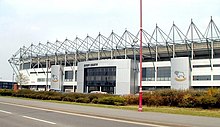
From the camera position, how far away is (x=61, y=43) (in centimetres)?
11381

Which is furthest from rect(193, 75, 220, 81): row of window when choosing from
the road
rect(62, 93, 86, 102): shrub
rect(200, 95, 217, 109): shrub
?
the road

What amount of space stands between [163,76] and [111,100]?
56990 millimetres

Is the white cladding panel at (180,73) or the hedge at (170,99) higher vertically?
the white cladding panel at (180,73)

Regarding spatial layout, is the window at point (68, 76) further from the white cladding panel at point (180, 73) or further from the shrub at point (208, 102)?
the shrub at point (208, 102)

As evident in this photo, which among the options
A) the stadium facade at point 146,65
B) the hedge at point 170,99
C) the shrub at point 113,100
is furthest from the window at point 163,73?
the shrub at point 113,100

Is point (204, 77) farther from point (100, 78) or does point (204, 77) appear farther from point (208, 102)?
point (208, 102)

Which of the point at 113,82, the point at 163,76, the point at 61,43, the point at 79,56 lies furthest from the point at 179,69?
the point at 61,43

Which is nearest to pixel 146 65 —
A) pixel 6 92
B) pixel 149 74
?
pixel 149 74

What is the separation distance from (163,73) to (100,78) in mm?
19141

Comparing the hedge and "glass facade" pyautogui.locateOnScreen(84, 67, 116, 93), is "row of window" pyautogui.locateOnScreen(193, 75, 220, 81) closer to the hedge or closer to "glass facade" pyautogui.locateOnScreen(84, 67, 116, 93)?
"glass facade" pyautogui.locateOnScreen(84, 67, 116, 93)

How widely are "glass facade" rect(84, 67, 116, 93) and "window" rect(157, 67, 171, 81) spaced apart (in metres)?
12.7

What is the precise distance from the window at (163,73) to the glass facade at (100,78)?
1266 centimetres

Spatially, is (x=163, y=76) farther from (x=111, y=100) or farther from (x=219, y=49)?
(x=111, y=100)

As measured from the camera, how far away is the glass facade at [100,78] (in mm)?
89812
